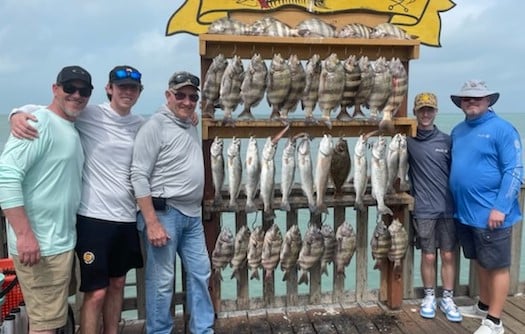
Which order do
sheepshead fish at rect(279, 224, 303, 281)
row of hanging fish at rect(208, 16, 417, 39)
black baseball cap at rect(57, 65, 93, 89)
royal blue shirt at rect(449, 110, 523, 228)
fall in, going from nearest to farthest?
black baseball cap at rect(57, 65, 93, 89)
royal blue shirt at rect(449, 110, 523, 228)
row of hanging fish at rect(208, 16, 417, 39)
sheepshead fish at rect(279, 224, 303, 281)

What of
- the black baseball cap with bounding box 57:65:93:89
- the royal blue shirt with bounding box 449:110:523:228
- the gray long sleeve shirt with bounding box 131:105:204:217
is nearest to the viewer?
the black baseball cap with bounding box 57:65:93:89

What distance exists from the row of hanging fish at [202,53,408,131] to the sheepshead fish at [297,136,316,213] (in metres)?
0.22

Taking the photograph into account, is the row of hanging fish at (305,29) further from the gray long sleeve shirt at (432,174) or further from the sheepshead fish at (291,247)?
the sheepshead fish at (291,247)

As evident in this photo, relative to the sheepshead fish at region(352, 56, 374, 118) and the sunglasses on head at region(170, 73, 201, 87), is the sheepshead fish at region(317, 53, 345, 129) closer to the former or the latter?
the sheepshead fish at region(352, 56, 374, 118)

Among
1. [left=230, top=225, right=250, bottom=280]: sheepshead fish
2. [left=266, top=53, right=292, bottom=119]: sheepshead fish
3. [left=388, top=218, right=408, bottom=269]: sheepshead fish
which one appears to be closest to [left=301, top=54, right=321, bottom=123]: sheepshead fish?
[left=266, top=53, right=292, bottom=119]: sheepshead fish

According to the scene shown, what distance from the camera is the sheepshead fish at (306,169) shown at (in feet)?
11.5

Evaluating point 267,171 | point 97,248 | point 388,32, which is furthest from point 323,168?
point 97,248

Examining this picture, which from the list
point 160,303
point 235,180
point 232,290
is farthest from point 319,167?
point 232,290

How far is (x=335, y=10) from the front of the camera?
12.1 ft

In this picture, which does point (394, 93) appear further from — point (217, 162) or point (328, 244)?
point (217, 162)

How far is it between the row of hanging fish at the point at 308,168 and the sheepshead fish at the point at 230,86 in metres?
0.25

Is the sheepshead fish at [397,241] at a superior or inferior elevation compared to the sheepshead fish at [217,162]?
inferior

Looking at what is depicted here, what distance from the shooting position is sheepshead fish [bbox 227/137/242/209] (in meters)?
3.40

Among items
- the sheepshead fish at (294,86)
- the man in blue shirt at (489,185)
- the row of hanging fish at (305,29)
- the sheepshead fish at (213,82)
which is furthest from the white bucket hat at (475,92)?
the sheepshead fish at (213,82)
